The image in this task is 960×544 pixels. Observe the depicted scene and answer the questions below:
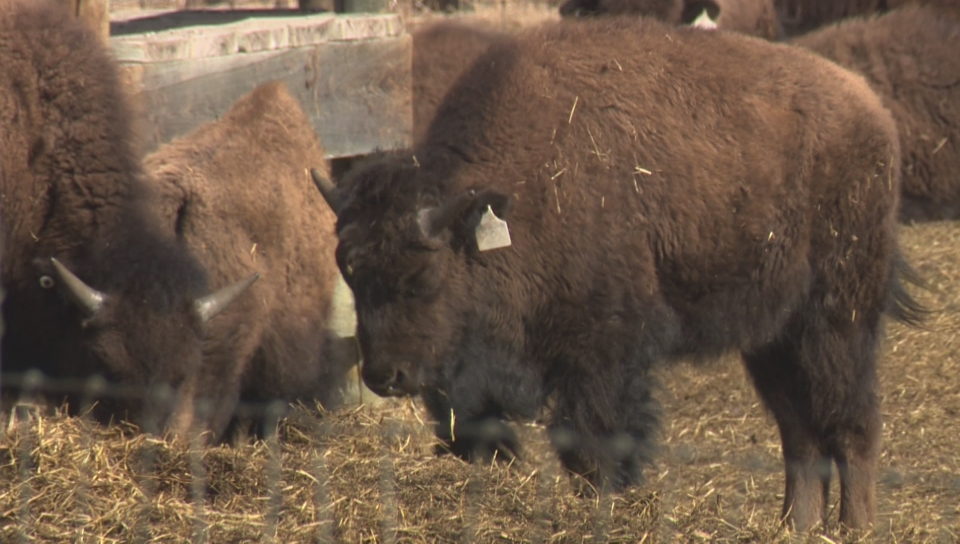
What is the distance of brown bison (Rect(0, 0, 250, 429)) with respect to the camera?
206 inches

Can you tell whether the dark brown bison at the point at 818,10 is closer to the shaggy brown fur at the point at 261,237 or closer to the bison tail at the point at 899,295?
the bison tail at the point at 899,295

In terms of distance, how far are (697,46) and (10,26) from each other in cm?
277

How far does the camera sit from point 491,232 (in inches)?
181

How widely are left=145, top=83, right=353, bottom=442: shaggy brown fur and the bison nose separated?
53.4 inches

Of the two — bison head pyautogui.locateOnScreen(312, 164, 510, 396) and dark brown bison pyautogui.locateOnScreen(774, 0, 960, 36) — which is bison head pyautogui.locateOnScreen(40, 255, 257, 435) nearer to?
bison head pyautogui.locateOnScreen(312, 164, 510, 396)

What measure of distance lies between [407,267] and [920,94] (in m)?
5.64

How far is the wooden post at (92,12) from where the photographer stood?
19.5ft

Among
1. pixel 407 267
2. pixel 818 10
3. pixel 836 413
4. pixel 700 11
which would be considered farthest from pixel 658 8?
pixel 407 267

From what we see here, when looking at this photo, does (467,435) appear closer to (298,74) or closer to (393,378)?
(393,378)

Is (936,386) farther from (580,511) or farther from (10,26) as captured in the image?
(10,26)

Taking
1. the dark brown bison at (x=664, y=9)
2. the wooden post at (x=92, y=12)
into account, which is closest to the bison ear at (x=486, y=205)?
the wooden post at (x=92, y=12)

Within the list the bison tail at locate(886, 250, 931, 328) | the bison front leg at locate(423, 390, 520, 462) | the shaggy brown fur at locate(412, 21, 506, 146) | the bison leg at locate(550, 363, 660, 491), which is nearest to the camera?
the bison leg at locate(550, 363, 660, 491)

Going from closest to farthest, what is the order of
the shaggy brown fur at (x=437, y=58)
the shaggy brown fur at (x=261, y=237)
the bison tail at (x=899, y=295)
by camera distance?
the bison tail at (x=899, y=295), the shaggy brown fur at (x=261, y=237), the shaggy brown fur at (x=437, y=58)

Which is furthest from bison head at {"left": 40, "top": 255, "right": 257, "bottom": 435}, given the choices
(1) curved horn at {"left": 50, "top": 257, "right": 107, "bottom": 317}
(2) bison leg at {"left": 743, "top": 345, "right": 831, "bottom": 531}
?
(2) bison leg at {"left": 743, "top": 345, "right": 831, "bottom": 531}
